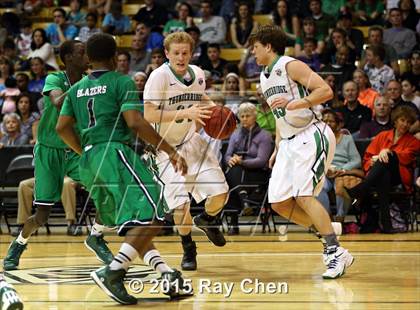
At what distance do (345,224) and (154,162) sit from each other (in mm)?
3467

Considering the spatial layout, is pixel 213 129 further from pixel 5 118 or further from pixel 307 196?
pixel 5 118

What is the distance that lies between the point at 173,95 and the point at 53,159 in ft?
3.68

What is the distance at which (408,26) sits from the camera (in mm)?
12992

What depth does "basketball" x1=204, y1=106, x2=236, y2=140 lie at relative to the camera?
24.3 feet

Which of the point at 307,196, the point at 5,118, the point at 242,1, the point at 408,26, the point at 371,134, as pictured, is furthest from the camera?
the point at 242,1

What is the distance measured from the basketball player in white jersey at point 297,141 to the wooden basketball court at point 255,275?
1.26ft

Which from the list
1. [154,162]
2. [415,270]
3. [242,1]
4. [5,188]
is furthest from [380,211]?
[242,1]

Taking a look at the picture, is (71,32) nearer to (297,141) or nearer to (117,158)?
(297,141)

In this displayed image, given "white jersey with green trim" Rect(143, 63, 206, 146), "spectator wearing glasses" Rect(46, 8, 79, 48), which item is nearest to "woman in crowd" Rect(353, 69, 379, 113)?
"white jersey with green trim" Rect(143, 63, 206, 146)

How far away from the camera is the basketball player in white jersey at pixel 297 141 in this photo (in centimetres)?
693

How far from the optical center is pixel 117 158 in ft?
19.5

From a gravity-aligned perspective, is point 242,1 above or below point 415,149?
above

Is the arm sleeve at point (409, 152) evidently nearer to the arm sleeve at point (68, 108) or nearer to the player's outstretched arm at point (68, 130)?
the player's outstretched arm at point (68, 130)

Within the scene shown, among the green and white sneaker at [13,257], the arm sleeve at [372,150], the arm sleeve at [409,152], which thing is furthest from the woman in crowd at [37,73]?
the green and white sneaker at [13,257]
